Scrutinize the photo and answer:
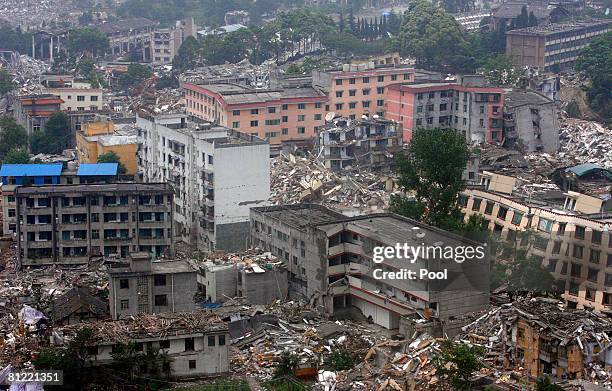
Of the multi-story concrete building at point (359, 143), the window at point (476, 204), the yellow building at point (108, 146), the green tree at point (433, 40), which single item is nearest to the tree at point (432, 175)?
the window at point (476, 204)

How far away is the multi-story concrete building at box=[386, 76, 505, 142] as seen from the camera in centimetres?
4003

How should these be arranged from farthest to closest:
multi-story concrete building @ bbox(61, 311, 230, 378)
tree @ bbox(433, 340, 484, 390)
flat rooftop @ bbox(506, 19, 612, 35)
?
flat rooftop @ bbox(506, 19, 612, 35)
multi-story concrete building @ bbox(61, 311, 230, 378)
tree @ bbox(433, 340, 484, 390)

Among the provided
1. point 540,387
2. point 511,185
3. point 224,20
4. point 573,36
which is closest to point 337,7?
point 224,20

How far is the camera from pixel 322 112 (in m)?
39.8

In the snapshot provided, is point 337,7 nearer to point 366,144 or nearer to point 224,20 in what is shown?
point 224,20

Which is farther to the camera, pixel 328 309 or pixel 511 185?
pixel 511 185

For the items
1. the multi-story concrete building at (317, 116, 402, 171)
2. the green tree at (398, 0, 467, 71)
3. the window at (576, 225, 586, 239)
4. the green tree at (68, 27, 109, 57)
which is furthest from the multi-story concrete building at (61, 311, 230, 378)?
the green tree at (68, 27, 109, 57)

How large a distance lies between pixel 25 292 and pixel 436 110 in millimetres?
17959

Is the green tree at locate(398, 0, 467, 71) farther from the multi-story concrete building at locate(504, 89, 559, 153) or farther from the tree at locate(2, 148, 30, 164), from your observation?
the tree at locate(2, 148, 30, 164)

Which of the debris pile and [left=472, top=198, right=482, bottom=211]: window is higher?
[left=472, top=198, right=482, bottom=211]: window

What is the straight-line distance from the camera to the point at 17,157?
36875mm

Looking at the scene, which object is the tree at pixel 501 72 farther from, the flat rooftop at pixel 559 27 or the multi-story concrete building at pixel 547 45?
the flat rooftop at pixel 559 27

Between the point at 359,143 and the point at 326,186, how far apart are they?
2918 millimetres

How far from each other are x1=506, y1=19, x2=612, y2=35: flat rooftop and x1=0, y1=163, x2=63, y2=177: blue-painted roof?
79.7 ft
